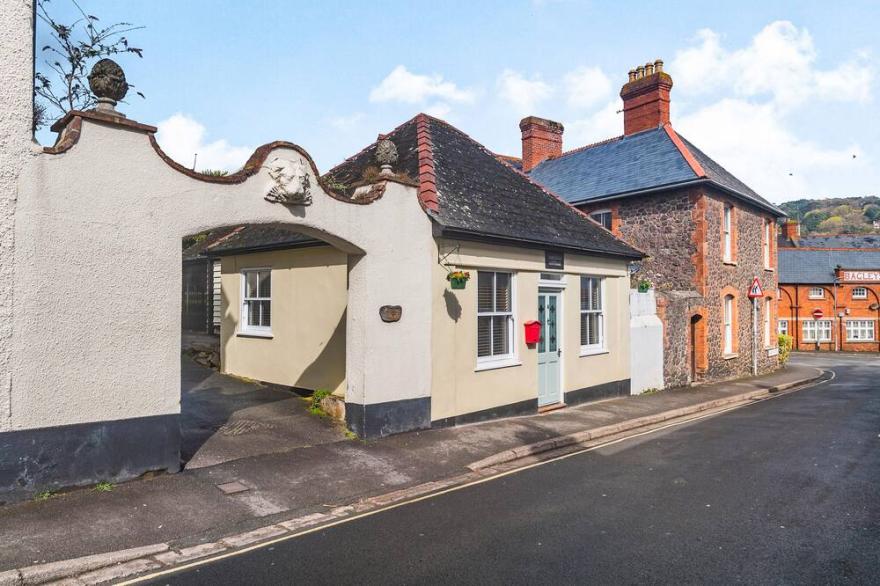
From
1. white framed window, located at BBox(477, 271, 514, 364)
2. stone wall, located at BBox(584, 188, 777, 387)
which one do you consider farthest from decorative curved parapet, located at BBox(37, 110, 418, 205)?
stone wall, located at BBox(584, 188, 777, 387)

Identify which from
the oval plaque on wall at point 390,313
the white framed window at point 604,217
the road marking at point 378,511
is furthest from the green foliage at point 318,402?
the white framed window at point 604,217

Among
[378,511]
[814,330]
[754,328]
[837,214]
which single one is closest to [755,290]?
[754,328]

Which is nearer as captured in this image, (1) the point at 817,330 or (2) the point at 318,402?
(2) the point at 318,402

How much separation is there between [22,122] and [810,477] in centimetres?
1036

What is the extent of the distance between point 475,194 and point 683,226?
10.3 metres

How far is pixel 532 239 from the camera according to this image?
444 inches

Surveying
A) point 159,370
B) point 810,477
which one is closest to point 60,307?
point 159,370

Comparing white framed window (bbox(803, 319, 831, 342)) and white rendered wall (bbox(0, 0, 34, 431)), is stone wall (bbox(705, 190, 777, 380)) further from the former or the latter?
white framed window (bbox(803, 319, 831, 342))

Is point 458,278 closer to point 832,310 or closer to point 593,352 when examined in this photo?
point 593,352

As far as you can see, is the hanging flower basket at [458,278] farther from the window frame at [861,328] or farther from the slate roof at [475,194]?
the window frame at [861,328]

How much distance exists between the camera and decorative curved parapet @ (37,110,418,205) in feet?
20.0

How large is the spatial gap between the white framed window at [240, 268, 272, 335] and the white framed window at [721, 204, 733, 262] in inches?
610

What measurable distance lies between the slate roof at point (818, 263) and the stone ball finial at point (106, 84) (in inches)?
1921

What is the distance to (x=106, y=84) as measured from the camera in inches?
254
